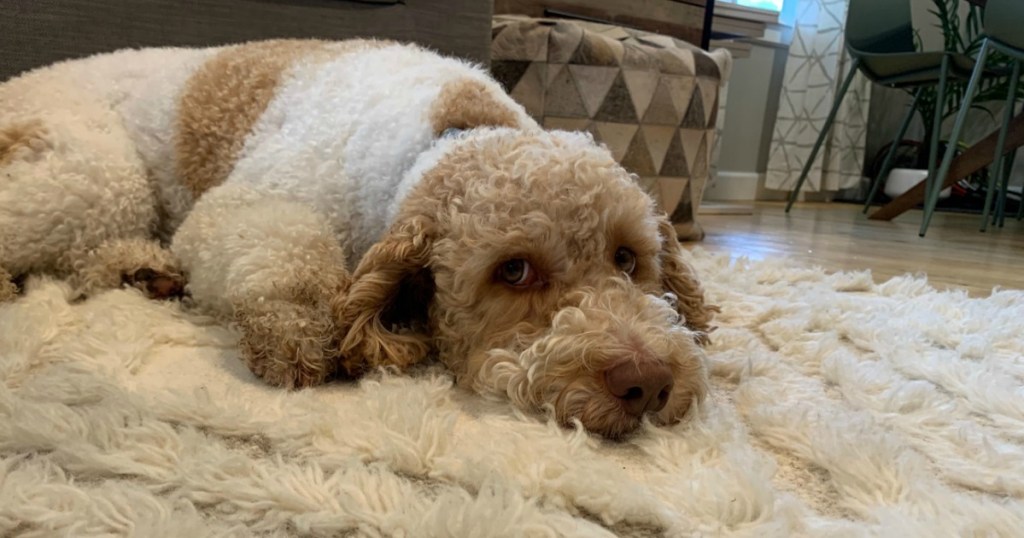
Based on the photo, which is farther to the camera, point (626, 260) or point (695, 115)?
point (695, 115)

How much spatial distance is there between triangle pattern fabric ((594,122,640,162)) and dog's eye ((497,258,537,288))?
1.93 m

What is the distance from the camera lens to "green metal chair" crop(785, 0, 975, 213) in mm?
4906

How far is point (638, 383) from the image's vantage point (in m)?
1.05

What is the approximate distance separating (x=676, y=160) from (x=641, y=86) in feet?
1.32

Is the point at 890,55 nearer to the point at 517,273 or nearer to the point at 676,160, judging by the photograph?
the point at 676,160

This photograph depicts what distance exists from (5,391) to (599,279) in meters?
0.92

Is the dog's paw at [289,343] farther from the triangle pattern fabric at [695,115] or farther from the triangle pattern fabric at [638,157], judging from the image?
the triangle pattern fabric at [695,115]

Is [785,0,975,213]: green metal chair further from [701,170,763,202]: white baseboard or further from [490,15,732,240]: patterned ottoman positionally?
[490,15,732,240]: patterned ottoman

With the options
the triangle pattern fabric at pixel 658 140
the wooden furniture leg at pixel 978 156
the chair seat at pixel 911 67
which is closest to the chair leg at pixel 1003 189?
the wooden furniture leg at pixel 978 156

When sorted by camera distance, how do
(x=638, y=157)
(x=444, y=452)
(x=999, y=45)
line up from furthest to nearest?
(x=999, y=45)
(x=638, y=157)
(x=444, y=452)

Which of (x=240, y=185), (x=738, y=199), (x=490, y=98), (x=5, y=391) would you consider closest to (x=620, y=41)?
(x=490, y=98)

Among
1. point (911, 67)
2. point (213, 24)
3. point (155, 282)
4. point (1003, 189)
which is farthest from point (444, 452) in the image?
point (1003, 189)

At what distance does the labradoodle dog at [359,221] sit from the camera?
1.18 m

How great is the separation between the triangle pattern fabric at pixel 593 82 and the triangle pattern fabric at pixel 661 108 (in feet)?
0.81
